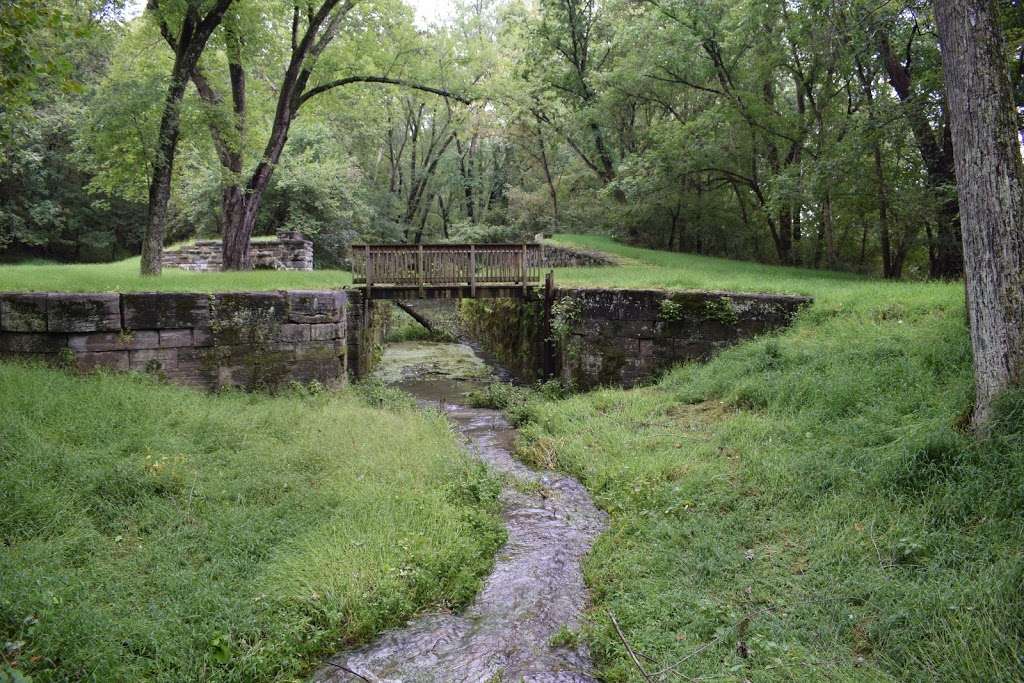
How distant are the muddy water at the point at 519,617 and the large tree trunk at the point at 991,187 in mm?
3714

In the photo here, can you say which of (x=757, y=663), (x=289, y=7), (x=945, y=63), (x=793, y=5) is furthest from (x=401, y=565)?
(x=793, y=5)

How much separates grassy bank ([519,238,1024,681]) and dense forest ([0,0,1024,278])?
4.40 m

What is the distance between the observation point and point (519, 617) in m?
4.79

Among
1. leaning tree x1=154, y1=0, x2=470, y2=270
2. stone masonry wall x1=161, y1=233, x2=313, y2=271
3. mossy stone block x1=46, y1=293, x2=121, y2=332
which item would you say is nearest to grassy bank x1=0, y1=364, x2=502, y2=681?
mossy stone block x1=46, y1=293, x2=121, y2=332

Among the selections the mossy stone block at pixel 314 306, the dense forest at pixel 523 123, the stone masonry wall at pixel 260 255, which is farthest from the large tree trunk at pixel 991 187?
the stone masonry wall at pixel 260 255

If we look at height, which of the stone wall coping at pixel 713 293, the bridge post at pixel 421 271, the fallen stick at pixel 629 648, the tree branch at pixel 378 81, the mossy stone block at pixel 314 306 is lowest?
the fallen stick at pixel 629 648

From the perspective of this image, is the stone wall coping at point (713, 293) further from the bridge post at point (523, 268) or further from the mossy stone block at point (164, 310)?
the mossy stone block at point (164, 310)

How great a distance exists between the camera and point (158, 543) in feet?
16.3

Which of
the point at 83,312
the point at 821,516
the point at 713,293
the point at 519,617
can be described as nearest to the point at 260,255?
the point at 83,312

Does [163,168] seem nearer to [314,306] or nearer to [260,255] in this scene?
[314,306]

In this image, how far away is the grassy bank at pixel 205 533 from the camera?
3.92m

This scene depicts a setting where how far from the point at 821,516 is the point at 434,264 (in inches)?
387

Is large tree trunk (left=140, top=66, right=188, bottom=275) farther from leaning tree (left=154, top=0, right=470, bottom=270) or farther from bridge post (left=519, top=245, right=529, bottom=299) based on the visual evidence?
bridge post (left=519, top=245, right=529, bottom=299)

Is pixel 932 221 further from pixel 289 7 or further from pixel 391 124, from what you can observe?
pixel 391 124
